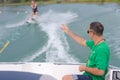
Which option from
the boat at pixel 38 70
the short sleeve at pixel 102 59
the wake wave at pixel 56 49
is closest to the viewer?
the short sleeve at pixel 102 59

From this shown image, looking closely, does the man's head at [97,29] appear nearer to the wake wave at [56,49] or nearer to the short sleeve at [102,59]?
the short sleeve at [102,59]

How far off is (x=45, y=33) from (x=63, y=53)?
14.0 ft

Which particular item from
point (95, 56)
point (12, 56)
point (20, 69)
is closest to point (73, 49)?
point (12, 56)

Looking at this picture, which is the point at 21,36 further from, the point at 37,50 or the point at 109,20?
the point at 109,20

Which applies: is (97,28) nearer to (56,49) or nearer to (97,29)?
(97,29)

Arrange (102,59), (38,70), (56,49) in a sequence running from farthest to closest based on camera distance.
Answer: (56,49)
(38,70)
(102,59)

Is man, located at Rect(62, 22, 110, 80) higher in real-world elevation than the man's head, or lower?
lower

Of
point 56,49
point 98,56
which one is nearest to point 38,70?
point 98,56

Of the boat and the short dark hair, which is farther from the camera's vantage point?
the boat

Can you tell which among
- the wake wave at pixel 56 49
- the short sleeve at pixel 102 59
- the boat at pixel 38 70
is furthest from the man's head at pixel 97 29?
the wake wave at pixel 56 49

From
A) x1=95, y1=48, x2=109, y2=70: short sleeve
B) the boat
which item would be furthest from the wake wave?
x1=95, y1=48, x2=109, y2=70: short sleeve

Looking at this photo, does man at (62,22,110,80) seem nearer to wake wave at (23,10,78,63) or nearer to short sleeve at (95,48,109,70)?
short sleeve at (95,48,109,70)

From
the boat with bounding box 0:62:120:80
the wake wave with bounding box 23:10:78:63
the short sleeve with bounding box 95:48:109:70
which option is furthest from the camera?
the wake wave with bounding box 23:10:78:63

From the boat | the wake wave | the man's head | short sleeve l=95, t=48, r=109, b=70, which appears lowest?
the wake wave
